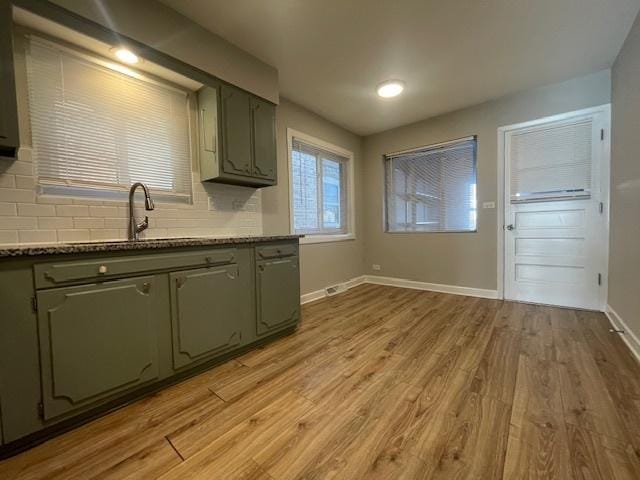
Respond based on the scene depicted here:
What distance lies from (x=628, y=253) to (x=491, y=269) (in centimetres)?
139

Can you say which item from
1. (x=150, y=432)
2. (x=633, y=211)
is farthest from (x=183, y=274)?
(x=633, y=211)

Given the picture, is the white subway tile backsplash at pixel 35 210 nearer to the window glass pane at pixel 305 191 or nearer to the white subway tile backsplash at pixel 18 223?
the white subway tile backsplash at pixel 18 223

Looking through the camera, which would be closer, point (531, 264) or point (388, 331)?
point (388, 331)

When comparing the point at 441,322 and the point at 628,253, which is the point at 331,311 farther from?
the point at 628,253

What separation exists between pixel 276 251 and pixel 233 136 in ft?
3.36

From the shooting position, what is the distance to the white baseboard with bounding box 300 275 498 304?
137 inches

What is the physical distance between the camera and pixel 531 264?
3184mm

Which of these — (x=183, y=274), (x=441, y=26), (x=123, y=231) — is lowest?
(x=183, y=274)

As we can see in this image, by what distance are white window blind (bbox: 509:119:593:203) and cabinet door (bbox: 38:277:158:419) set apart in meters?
→ 3.91

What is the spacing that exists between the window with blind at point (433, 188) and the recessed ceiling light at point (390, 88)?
1173 mm

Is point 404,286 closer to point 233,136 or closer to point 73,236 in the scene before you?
point 233,136

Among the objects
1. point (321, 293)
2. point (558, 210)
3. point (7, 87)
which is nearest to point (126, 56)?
point (7, 87)

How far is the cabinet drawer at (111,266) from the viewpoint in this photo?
1224mm

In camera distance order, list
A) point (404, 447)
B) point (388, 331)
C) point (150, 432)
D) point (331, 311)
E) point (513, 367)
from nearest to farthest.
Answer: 1. point (404, 447)
2. point (150, 432)
3. point (513, 367)
4. point (388, 331)
5. point (331, 311)
